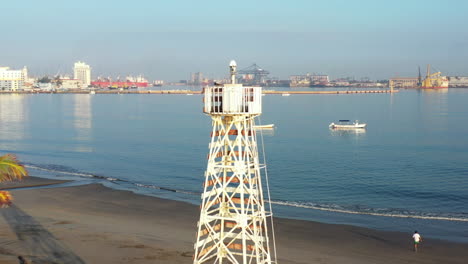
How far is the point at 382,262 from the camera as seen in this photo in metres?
18.4

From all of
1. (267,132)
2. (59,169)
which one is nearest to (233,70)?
(59,169)

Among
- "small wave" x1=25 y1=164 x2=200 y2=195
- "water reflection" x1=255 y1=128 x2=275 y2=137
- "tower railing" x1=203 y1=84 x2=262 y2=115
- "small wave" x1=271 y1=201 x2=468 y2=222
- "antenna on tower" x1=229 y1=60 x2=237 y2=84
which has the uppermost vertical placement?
"antenna on tower" x1=229 y1=60 x2=237 y2=84

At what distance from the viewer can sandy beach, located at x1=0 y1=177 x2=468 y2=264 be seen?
18.2 meters

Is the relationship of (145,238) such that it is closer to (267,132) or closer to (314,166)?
(314,166)

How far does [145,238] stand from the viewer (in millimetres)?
20422

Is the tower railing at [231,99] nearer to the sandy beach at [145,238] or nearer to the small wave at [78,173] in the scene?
the sandy beach at [145,238]

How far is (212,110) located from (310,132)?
5745 centimetres

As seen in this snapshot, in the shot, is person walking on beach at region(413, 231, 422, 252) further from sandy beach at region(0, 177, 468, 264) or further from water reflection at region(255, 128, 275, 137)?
water reflection at region(255, 128, 275, 137)

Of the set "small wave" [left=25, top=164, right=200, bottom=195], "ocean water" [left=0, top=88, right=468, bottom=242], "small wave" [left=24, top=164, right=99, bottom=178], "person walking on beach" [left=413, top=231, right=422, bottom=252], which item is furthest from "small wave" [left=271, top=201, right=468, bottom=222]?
"small wave" [left=24, top=164, right=99, bottom=178]

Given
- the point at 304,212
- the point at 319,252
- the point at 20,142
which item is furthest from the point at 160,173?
the point at 20,142

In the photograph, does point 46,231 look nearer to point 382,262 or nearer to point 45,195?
point 45,195

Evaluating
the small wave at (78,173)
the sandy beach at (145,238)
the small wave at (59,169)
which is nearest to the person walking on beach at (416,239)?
the sandy beach at (145,238)

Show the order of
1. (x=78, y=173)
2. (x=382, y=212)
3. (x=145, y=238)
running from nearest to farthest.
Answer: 1. (x=145, y=238)
2. (x=382, y=212)
3. (x=78, y=173)

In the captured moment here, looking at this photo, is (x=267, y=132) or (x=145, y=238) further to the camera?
(x=267, y=132)
